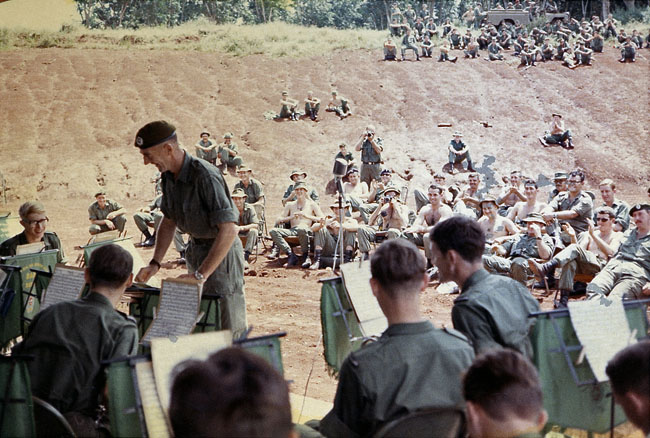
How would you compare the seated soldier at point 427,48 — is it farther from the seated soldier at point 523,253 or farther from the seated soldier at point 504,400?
the seated soldier at point 504,400

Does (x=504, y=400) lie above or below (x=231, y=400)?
below

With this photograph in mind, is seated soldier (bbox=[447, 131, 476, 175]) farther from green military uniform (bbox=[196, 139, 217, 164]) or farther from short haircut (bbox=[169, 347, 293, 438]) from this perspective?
short haircut (bbox=[169, 347, 293, 438])

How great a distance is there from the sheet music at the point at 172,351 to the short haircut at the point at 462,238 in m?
0.95

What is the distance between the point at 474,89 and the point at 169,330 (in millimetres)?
24260

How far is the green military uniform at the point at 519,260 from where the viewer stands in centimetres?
794

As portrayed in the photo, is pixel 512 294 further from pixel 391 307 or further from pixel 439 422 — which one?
pixel 439 422

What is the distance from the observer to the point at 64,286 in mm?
3744

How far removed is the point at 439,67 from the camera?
92.5 feet

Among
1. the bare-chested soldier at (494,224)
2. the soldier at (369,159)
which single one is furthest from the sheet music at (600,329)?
the soldier at (369,159)

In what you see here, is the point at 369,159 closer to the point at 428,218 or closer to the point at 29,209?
the point at 428,218

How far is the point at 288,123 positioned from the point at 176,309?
2124 cm

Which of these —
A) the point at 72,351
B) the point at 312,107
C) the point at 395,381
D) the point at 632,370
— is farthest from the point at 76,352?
the point at 312,107

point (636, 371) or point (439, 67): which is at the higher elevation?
point (439, 67)

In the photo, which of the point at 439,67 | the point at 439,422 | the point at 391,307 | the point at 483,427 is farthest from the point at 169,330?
the point at 439,67
